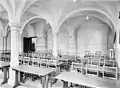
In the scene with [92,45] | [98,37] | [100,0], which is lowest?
[92,45]

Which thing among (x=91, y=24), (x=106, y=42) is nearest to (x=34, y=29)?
(x=91, y=24)

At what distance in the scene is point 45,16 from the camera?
7.59 m

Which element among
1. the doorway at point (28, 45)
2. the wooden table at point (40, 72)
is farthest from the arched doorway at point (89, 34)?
the wooden table at point (40, 72)

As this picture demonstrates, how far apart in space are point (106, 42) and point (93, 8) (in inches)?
Result: 186

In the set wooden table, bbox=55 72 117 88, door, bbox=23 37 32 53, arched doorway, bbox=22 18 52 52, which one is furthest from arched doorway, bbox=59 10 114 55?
wooden table, bbox=55 72 117 88

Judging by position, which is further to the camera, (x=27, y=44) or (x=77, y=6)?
(x=27, y=44)

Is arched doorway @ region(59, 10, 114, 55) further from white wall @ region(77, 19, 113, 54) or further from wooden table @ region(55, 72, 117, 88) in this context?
wooden table @ region(55, 72, 117, 88)

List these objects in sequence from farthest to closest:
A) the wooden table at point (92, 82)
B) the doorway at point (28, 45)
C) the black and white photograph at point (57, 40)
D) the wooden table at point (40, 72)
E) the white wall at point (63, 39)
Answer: the doorway at point (28, 45)
the white wall at point (63, 39)
the black and white photograph at point (57, 40)
the wooden table at point (40, 72)
the wooden table at point (92, 82)

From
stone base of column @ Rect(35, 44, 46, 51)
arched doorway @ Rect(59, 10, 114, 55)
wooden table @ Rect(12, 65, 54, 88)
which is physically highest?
arched doorway @ Rect(59, 10, 114, 55)

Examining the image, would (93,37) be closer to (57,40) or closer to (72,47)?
(72,47)

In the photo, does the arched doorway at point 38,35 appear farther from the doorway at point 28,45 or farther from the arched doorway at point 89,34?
the arched doorway at point 89,34

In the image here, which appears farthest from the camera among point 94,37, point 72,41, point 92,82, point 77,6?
point 72,41

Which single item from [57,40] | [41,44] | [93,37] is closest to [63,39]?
[41,44]

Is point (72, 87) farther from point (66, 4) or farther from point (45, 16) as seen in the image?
point (45, 16)
